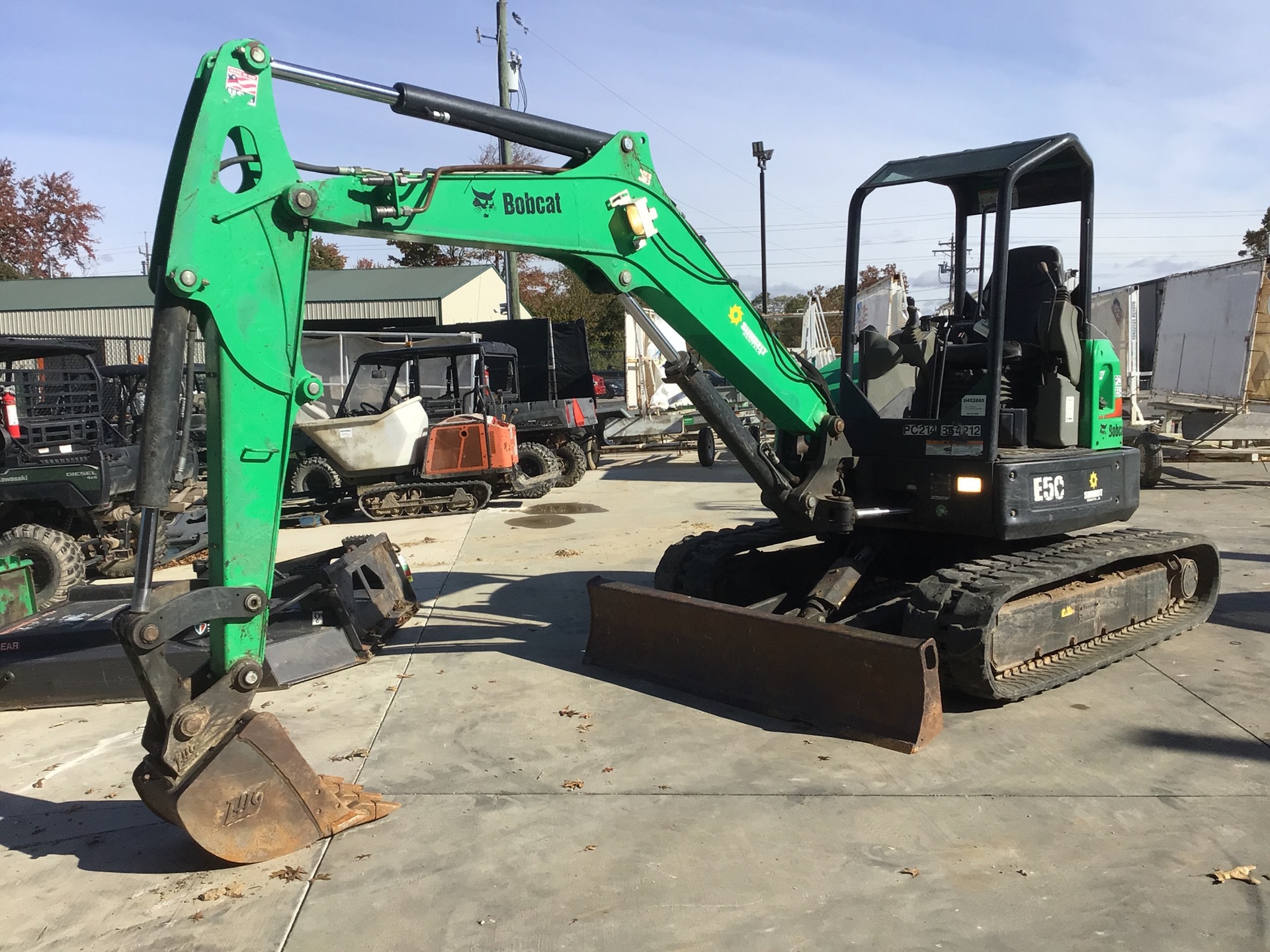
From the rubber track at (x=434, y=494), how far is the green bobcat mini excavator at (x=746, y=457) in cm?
665

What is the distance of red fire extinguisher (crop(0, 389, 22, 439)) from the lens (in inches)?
338

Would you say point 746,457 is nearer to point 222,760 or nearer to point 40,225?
point 222,760

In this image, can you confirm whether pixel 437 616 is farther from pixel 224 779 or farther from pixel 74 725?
pixel 224 779

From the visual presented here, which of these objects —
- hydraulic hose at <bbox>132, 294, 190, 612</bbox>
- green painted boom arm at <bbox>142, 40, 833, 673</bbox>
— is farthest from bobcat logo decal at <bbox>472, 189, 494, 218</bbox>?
hydraulic hose at <bbox>132, 294, 190, 612</bbox>

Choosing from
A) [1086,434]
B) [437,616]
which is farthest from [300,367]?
[1086,434]

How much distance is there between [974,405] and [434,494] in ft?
29.0

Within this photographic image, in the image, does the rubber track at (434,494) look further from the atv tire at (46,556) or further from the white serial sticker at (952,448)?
the white serial sticker at (952,448)

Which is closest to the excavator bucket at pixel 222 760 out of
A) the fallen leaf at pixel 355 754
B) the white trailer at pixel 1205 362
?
the fallen leaf at pixel 355 754

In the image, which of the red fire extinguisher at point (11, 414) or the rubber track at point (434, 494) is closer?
the red fire extinguisher at point (11, 414)

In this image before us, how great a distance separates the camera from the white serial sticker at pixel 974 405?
17.9ft

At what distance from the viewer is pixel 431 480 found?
12.9 m

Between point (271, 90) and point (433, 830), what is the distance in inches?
117

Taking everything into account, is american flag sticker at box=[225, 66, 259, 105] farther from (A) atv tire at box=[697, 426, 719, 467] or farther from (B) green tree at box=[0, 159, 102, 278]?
(B) green tree at box=[0, 159, 102, 278]

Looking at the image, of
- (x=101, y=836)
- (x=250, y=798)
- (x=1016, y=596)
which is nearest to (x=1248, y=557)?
(x=1016, y=596)
